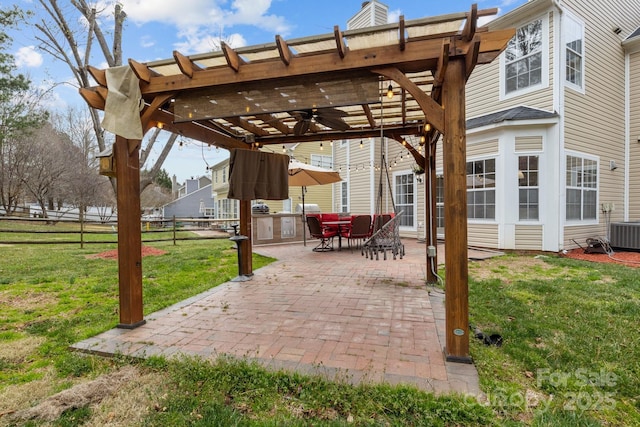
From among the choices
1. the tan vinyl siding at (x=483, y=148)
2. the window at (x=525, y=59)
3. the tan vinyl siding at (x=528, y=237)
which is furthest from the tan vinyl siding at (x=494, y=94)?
the tan vinyl siding at (x=528, y=237)

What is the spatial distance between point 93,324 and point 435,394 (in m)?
3.68

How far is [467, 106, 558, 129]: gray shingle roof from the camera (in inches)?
294

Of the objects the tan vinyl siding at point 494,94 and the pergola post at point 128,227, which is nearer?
the pergola post at point 128,227

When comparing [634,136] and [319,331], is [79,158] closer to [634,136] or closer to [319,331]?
[319,331]

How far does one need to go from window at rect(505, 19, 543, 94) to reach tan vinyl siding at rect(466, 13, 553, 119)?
7.8 inches

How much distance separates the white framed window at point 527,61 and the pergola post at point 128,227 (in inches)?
348

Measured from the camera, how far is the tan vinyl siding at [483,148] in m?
8.08

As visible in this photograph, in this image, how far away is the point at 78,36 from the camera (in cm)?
964

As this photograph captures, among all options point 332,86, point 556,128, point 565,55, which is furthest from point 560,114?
point 332,86

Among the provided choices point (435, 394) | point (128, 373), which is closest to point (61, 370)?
point (128, 373)

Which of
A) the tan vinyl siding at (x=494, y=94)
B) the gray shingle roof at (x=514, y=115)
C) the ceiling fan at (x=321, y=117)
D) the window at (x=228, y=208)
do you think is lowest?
the window at (x=228, y=208)

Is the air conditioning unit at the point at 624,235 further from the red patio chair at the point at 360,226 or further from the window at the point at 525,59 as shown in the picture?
the red patio chair at the point at 360,226

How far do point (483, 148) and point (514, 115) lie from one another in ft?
3.53

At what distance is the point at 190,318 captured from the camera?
3711mm
